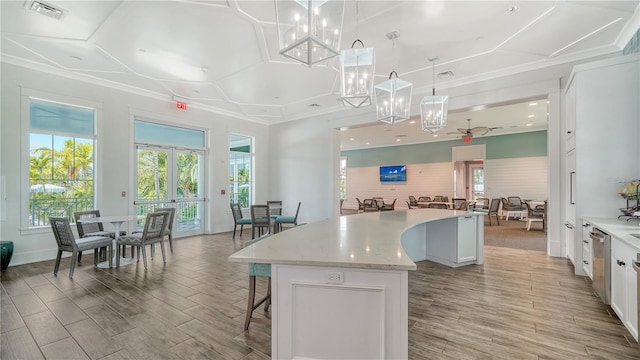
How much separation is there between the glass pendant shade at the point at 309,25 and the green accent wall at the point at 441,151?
35.5 ft

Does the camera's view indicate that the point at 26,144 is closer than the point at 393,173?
Yes

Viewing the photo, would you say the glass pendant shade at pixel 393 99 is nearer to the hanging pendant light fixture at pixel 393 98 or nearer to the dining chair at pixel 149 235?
the hanging pendant light fixture at pixel 393 98

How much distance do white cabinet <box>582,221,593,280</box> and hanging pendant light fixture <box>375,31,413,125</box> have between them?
2622mm

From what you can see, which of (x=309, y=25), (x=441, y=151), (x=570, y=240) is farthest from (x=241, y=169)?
(x=441, y=151)

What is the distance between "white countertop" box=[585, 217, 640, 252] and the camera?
2236 millimetres

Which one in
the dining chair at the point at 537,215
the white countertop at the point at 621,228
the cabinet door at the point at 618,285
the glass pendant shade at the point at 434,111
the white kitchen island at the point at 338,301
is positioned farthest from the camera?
→ the dining chair at the point at 537,215

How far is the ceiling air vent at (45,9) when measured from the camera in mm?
3258

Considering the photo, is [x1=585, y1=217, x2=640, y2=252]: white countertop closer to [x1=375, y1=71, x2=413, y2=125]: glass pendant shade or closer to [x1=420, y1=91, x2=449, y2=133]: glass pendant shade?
[x1=420, y1=91, x2=449, y2=133]: glass pendant shade

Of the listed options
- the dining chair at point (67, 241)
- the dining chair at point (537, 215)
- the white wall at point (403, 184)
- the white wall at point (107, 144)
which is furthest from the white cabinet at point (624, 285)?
the white wall at point (403, 184)

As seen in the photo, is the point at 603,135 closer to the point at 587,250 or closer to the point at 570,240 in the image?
the point at 587,250

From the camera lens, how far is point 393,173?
13.4 meters

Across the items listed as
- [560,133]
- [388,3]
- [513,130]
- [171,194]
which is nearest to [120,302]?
[171,194]

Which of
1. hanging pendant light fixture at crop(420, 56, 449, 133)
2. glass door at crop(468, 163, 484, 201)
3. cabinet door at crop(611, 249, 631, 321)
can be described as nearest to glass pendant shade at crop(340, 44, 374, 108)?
hanging pendant light fixture at crop(420, 56, 449, 133)

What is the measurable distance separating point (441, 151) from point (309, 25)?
11339 mm
